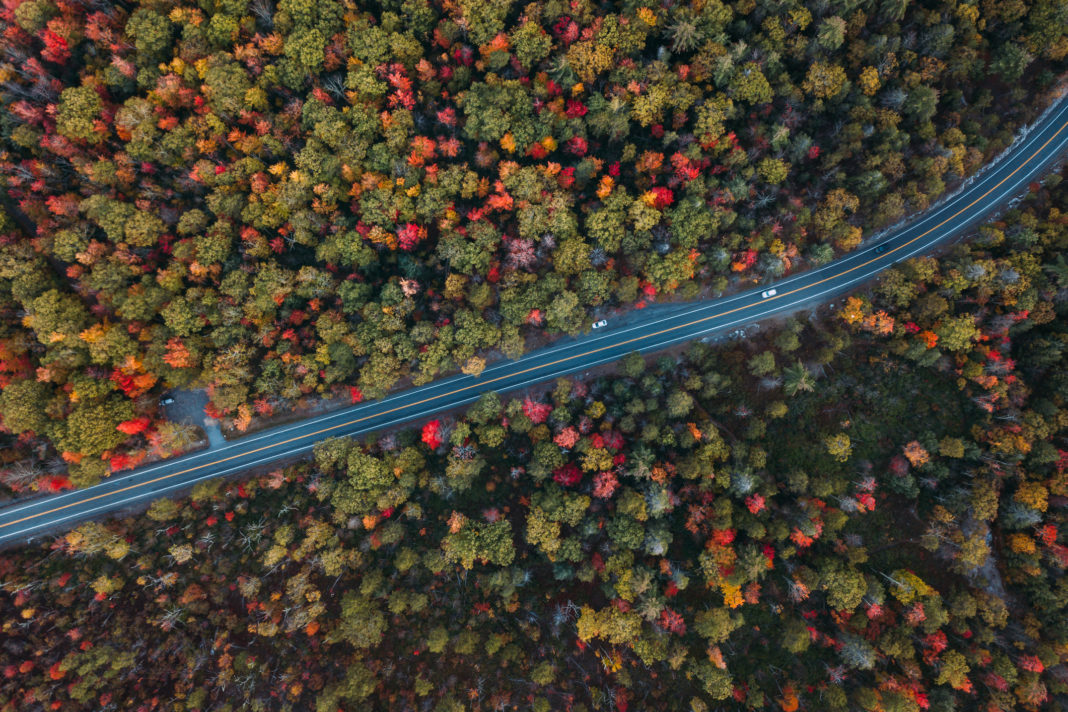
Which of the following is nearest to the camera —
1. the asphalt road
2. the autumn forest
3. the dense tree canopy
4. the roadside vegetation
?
the dense tree canopy

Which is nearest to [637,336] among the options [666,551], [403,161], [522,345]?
[522,345]

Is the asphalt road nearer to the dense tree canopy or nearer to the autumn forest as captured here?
the autumn forest

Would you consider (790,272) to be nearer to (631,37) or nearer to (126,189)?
(631,37)

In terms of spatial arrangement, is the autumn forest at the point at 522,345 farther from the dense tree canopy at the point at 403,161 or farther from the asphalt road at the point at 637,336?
the asphalt road at the point at 637,336

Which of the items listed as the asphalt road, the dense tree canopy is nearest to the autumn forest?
the dense tree canopy

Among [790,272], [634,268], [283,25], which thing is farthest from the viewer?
[790,272]

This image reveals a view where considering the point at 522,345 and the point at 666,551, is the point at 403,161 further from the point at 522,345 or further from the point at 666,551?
the point at 666,551

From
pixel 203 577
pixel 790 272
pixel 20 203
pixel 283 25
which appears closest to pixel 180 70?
pixel 283 25

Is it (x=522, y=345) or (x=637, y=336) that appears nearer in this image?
(x=522, y=345)

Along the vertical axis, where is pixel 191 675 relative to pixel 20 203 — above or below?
below
